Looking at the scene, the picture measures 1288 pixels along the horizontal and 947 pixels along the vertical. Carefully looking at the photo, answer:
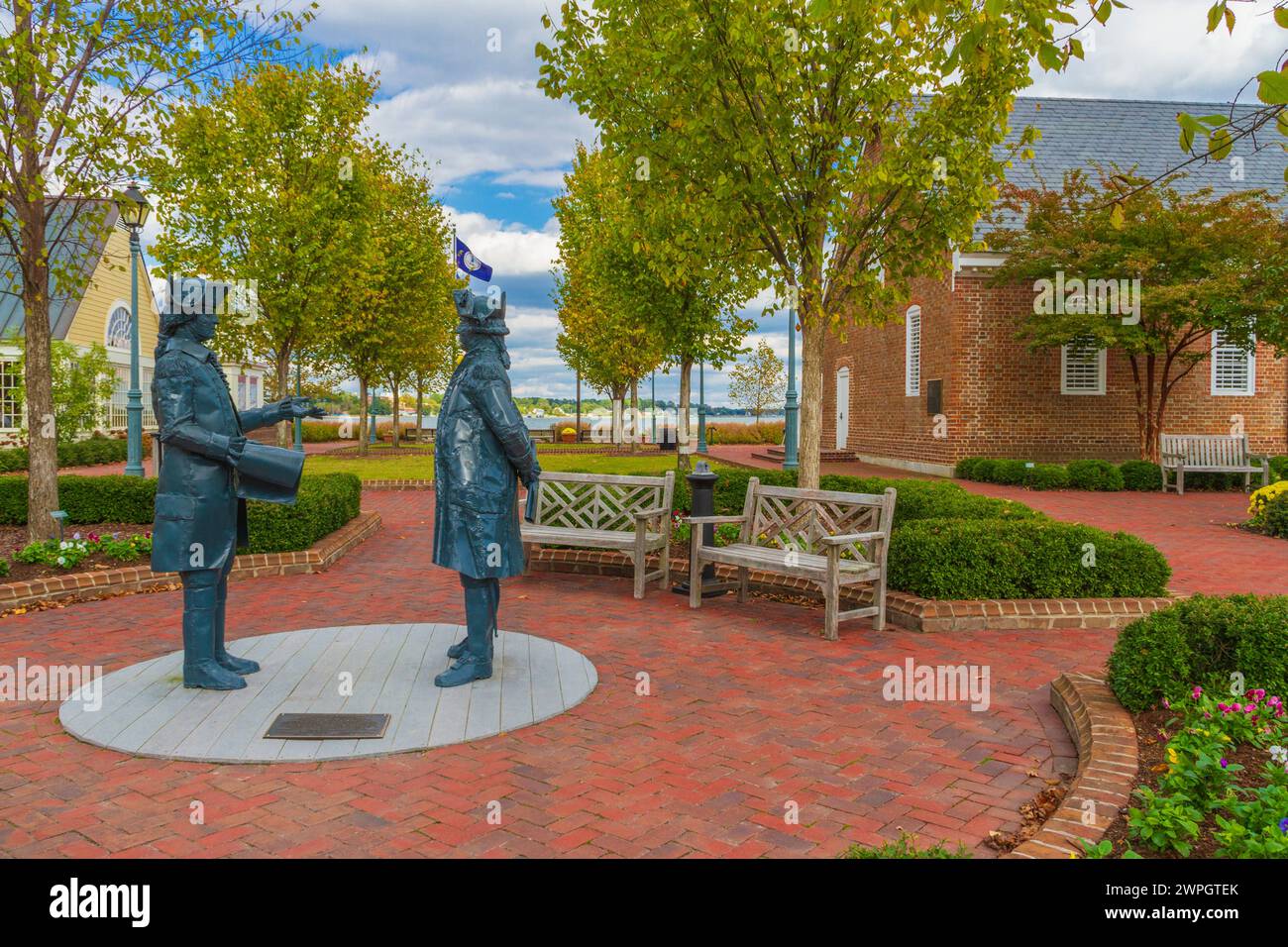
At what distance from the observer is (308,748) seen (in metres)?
4.32

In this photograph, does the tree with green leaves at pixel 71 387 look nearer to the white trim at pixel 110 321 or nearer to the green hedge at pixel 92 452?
the green hedge at pixel 92 452

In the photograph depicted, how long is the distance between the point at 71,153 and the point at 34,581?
4362 millimetres

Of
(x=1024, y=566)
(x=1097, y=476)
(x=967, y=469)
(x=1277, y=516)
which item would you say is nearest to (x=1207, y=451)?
(x=1097, y=476)

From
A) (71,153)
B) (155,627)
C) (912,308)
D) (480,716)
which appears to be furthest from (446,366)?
(480,716)

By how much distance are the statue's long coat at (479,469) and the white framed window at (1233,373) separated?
22055mm

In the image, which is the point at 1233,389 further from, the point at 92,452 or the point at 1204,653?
the point at 92,452

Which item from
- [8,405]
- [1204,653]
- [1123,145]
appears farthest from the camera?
[8,405]

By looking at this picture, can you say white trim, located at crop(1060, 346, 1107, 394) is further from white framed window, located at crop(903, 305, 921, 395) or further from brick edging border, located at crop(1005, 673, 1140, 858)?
brick edging border, located at crop(1005, 673, 1140, 858)

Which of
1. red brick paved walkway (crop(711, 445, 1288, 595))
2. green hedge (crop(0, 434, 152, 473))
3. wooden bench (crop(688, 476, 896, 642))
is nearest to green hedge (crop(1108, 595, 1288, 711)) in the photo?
wooden bench (crop(688, 476, 896, 642))

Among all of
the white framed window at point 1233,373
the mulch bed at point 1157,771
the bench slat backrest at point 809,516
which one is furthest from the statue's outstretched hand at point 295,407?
the white framed window at point 1233,373

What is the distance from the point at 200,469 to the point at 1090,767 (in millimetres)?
4846

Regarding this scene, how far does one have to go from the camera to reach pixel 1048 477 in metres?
18.3

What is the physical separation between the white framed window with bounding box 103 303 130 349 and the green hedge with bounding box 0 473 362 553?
21.3 meters

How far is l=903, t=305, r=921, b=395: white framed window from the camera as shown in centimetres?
2316
